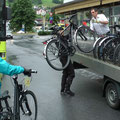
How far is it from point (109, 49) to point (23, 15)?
4902 cm

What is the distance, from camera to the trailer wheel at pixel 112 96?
5.75 metres

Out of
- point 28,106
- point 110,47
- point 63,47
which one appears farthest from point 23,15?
point 28,106

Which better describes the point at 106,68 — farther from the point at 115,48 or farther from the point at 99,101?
the point at 99,101

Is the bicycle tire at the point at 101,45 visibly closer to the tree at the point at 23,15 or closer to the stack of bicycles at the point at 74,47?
the stack of bicycles at the point at 74,47

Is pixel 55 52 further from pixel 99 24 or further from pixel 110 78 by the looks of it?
pixel 99 24

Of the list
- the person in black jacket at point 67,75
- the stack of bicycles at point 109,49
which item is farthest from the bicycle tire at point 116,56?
the person in black jacket at point 67,75

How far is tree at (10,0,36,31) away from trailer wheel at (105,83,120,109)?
4843 cm

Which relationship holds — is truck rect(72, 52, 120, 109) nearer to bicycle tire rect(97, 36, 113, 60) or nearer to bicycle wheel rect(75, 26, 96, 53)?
bicycle tire rect(97, 36, 113, 60)

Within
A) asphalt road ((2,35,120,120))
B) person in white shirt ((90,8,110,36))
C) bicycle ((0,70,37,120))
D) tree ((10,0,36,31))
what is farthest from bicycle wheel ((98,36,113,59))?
tree ((10,0,36,31))

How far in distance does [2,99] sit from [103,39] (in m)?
3.47

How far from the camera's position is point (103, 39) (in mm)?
6766

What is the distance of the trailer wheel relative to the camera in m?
5.75

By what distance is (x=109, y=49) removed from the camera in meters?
6.37

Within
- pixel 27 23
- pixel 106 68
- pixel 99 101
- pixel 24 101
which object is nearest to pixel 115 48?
pixel 106 68
